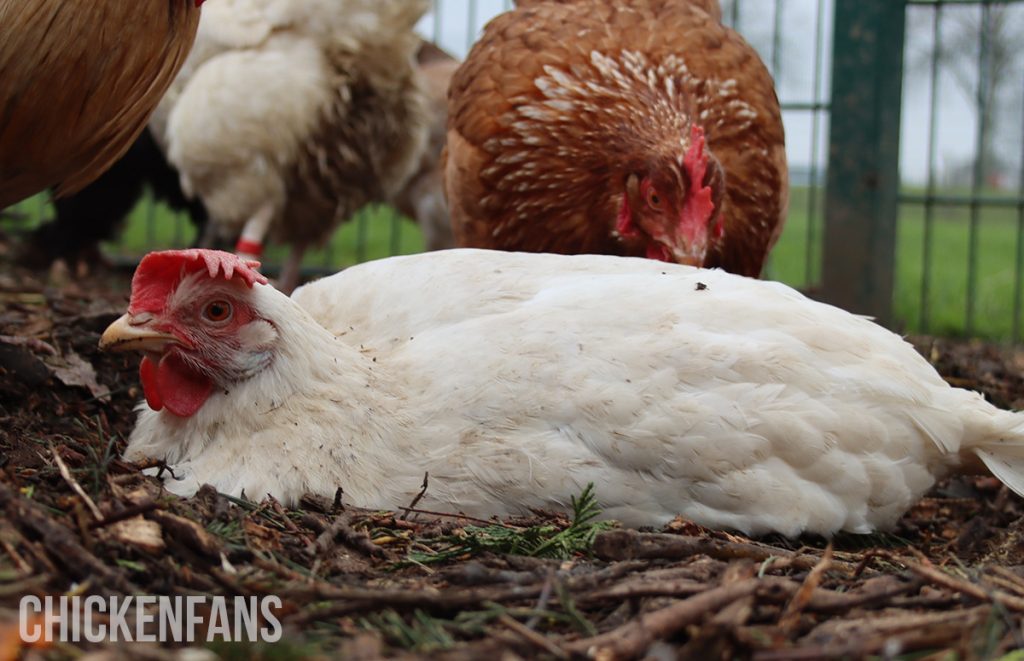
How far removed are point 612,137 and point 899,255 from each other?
9.40 m

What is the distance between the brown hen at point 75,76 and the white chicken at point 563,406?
694 mm

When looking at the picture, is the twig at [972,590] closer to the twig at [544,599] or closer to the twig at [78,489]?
the twig at [544,599]

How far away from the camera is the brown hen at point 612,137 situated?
3.48m

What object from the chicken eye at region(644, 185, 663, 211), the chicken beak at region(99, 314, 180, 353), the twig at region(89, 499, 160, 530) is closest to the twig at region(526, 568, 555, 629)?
the twig at region(89, 499, 160, 530)

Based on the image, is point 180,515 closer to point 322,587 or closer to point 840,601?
point 322,587

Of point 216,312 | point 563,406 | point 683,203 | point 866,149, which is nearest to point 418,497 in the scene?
point 563,406

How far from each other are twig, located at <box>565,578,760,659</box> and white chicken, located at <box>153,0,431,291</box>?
13.6 feet

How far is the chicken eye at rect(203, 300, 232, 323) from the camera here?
7.75ft

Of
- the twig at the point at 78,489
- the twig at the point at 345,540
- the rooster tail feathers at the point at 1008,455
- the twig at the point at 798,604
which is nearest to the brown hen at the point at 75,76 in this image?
the twig at the point at 78,489

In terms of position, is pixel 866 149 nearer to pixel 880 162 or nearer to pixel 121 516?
pixel 880 162

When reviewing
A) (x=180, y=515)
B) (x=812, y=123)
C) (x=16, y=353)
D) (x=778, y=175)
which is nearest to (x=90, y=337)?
(x=16, y=353)

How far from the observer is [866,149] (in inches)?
203

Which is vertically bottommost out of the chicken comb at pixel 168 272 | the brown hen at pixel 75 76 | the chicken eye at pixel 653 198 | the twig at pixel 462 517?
the twig at pixel 462 517

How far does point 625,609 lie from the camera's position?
5.27 ft
